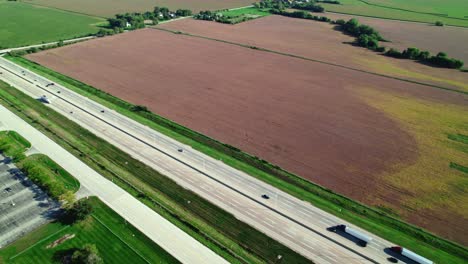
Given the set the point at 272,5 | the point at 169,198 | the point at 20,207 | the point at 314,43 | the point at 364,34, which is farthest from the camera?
the point at 272,5

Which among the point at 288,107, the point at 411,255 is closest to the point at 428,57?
the point at 288,107

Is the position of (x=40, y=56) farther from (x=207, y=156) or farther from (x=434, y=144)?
(x=434, y=144)

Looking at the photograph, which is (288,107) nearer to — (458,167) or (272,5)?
(458,167)

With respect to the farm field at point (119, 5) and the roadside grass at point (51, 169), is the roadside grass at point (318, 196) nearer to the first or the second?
the roadside grass at point (51, 169)

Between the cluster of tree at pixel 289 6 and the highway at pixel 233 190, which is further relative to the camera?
the cluster of tree at pixel 289 6

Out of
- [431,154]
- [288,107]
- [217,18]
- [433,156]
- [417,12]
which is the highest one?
[417,12]

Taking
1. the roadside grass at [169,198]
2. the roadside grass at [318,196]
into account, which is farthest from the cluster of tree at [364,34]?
the roadside grass at [169,198]

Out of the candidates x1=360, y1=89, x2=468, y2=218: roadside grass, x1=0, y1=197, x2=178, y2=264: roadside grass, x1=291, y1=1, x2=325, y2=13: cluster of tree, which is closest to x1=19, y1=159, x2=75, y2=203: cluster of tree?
x1=0, y1=197, x2=178, y2=264: roadside grass

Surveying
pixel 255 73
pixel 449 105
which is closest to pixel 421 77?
pixel 449 105
